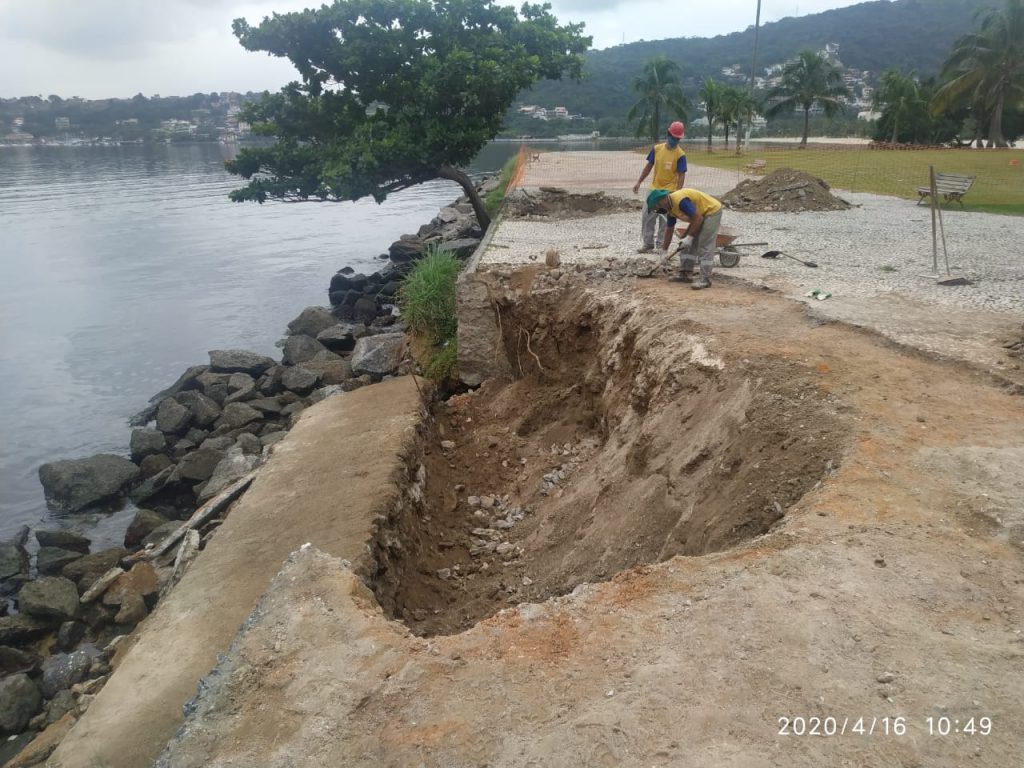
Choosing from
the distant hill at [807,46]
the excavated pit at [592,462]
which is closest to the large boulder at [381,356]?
the excavated pit at [592,462]

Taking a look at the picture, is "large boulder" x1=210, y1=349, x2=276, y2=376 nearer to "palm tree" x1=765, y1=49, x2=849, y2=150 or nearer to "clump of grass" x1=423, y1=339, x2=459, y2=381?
"clump of grass" x1=423, y1=339, x2=459, y2=381

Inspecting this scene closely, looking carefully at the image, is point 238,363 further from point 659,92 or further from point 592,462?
point 659,92

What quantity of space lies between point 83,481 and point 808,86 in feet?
161

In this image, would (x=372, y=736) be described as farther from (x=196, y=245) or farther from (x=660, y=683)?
(x=196, y=245)

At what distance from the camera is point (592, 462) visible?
7930 millimetres

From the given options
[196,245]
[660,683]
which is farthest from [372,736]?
[196,245]

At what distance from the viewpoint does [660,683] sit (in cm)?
321

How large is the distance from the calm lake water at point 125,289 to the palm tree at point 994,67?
96.7 ft

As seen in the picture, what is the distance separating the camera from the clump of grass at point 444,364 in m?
11.6

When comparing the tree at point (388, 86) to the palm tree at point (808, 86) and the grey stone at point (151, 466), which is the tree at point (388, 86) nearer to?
the grey stone at point (151, 466)

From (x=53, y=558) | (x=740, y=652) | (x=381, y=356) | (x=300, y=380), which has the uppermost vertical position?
(x=740, y=652)

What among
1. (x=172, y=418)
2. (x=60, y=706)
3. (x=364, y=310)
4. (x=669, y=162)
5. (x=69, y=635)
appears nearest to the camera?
(x=60, y=706)
